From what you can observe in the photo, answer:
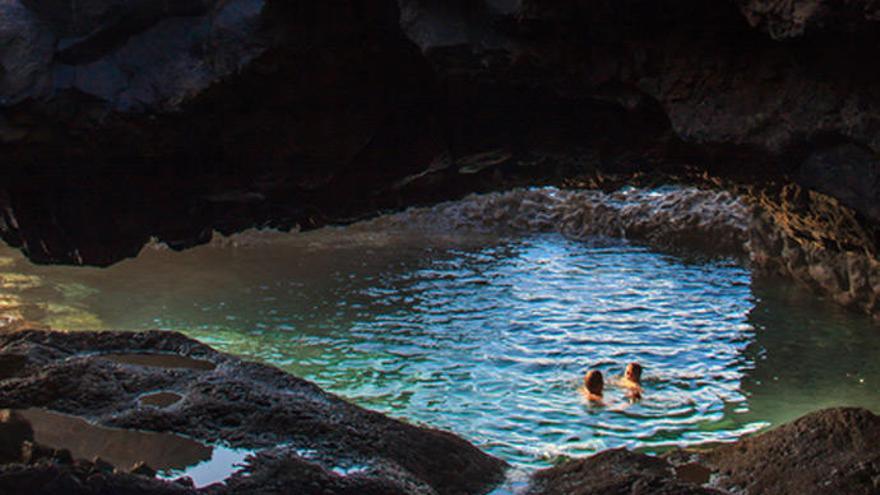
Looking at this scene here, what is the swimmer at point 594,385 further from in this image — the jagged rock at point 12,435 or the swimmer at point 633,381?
the jagged rock at point 12,435

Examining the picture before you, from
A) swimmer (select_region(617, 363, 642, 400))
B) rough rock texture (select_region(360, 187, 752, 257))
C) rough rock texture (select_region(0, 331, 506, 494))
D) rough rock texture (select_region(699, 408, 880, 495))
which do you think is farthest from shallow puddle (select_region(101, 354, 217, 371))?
rough rock texture (select_region(360, 187, 752, 257))

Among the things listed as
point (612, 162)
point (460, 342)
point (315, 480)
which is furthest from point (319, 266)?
point (315, 480)

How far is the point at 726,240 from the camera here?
18.3 metres

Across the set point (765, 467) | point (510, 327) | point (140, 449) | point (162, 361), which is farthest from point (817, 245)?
point (510, 327)

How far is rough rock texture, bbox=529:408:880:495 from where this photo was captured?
4250mm

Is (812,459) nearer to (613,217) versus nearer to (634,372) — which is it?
(634,372)

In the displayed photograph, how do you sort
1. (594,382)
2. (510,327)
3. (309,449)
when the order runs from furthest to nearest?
(510,327) < (594,382) < (309,449)

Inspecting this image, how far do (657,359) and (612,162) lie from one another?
5.64 metres

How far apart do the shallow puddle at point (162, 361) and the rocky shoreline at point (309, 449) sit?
0.14 meters

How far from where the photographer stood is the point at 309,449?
4.72 meters

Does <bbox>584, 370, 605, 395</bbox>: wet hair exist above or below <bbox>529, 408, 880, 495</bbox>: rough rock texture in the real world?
below

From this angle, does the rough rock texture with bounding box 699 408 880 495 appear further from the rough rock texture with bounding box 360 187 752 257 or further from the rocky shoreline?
the rough rock texture with bounding box 360 187 752 257

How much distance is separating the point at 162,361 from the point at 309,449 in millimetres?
2006

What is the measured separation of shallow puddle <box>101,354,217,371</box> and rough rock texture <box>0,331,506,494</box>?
0.25 metres
